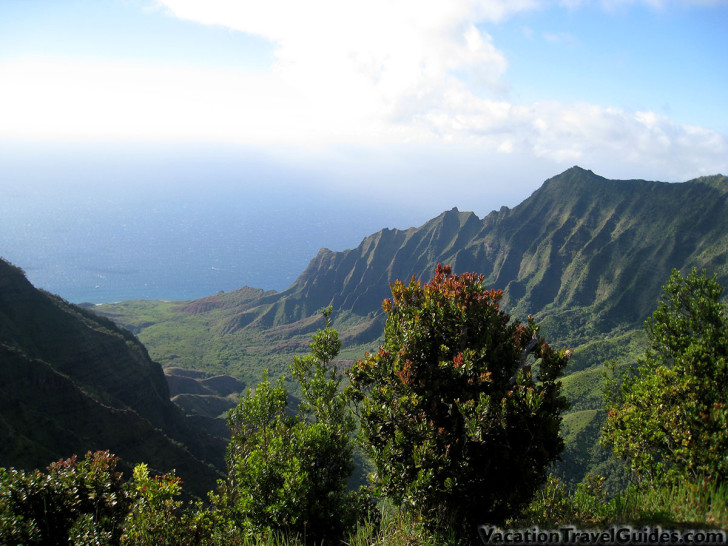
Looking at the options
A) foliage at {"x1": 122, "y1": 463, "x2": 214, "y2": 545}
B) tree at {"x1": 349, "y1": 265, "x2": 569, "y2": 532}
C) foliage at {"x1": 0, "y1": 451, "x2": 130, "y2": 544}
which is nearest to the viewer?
tree at {"x1": 349, "y1": 265, "x2": 569, "y2": 532}

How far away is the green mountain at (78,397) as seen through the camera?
125 feet

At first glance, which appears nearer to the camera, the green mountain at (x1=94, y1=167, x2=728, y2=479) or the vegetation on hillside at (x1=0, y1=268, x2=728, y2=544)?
the vegetation on hillside at (x1=0, y1=268, x2=728, y2=544)

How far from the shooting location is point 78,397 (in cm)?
4584

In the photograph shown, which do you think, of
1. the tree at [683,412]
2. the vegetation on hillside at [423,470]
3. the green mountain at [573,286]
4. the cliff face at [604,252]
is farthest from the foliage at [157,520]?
the cliff face at [604,252]

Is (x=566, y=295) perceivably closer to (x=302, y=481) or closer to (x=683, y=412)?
(x=683, y=412)

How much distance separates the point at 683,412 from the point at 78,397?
53.7 metres

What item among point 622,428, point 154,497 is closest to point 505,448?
point 154,497

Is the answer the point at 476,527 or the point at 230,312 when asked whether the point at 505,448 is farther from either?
the point at 230,312

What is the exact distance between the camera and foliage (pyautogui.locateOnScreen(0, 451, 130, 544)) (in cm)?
1068

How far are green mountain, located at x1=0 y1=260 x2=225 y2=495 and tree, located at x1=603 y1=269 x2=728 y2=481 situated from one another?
4160cm

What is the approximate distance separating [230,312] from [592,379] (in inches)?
6072

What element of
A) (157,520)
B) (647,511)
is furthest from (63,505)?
(647,511)

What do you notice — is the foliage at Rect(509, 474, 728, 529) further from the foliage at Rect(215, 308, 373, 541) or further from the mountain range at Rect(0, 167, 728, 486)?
the mountain range at Rect(0, 167, 728, 486)

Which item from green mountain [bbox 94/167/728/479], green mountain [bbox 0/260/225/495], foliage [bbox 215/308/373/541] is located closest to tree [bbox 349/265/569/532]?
foliage [bbox 215/308/373/541]
